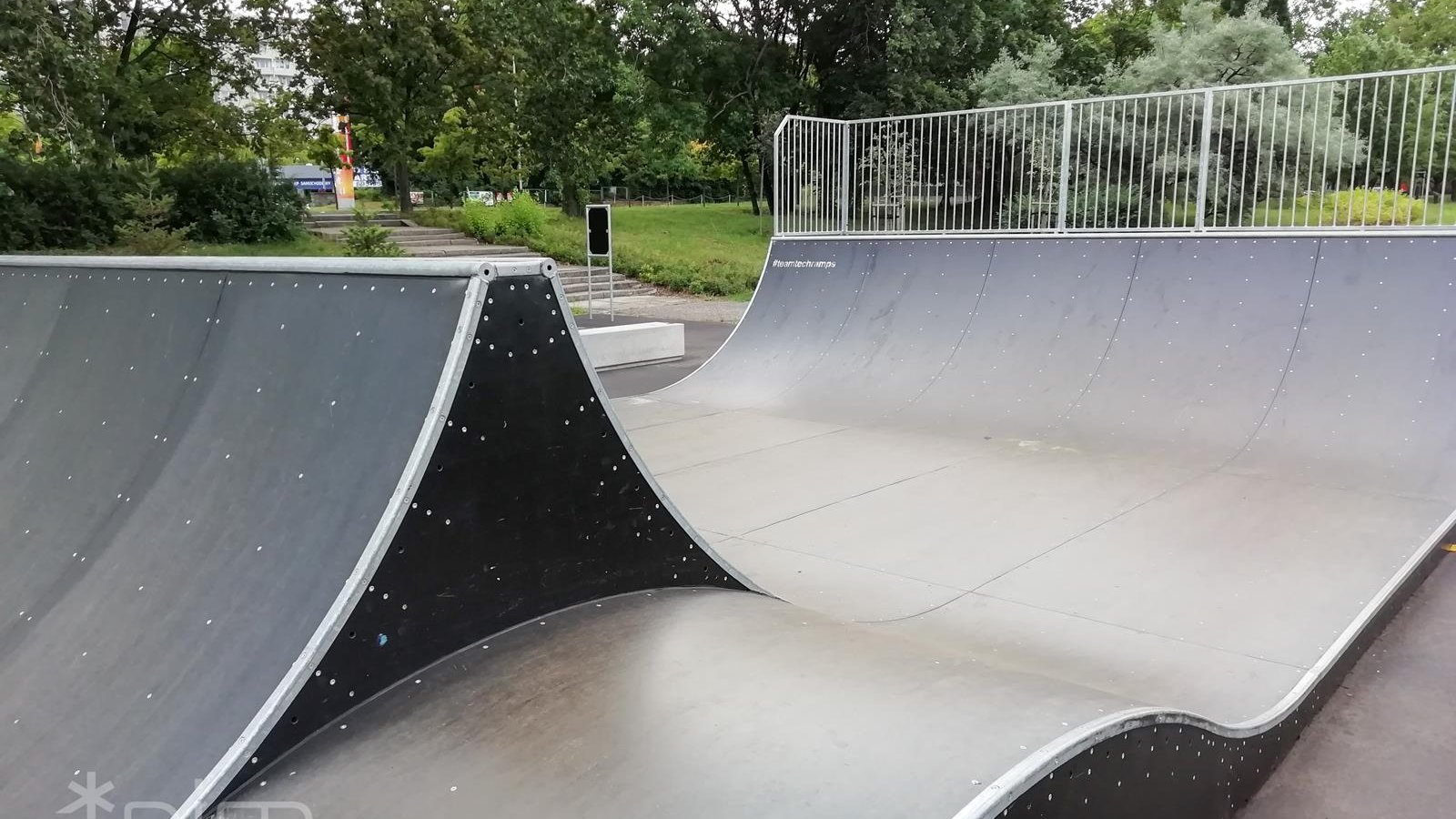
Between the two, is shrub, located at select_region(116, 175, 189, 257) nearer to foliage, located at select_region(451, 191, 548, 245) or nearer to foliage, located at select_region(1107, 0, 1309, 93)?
foliage, located at select_region(451, 191, 548, 245)

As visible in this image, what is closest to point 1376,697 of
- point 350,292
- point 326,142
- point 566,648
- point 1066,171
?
point 566,648

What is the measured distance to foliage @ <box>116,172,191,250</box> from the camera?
16062mm

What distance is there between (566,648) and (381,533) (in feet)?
2.07

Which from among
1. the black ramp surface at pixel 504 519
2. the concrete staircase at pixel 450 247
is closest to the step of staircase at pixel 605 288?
the concrete staircase at pixel 450 247

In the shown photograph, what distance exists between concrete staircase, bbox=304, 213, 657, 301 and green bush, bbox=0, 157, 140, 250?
16.8ft

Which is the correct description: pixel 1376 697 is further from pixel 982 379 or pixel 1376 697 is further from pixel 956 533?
pixel 982 379

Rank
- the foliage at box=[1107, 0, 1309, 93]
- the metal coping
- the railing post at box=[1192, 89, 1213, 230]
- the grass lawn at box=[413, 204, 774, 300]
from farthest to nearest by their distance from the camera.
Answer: the grass lawn at box=[413, 204, 774, 300] → the foliage at box=[1107, 0, 1309, 93] → the railing post at box=[1192, 89, 1213, 230] → the metal coping

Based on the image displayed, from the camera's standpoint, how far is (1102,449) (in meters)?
7.11

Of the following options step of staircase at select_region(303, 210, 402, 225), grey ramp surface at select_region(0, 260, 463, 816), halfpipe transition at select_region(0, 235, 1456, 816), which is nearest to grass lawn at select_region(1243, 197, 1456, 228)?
halfpipe transition at select_region(0, 235, 1456, 816)

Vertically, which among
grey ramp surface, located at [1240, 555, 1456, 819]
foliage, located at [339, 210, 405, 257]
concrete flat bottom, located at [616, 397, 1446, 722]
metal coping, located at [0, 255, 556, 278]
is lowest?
grey ramp surface, located at [1240, 555, 1456, 819]

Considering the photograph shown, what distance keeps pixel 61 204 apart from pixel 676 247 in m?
13.6

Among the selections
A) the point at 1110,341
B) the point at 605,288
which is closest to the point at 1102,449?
the point at 1110,341

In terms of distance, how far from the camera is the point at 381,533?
2500mm

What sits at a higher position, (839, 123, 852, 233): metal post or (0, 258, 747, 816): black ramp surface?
(839, 123, 852, 233): metal post
